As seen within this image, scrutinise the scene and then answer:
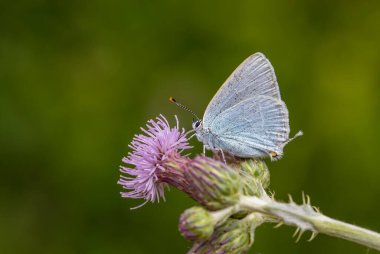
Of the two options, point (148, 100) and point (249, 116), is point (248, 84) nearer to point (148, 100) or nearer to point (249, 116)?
point (249, 116)

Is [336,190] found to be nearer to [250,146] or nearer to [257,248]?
[257,248]

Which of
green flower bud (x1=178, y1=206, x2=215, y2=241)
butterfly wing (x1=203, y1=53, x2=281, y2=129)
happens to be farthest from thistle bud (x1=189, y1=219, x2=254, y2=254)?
butterfly wing (x1=203, y1=53, x2=281, y2=129)

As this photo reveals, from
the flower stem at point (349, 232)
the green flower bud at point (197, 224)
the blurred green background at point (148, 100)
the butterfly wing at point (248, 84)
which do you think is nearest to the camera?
the flower stem at point (349, 232)

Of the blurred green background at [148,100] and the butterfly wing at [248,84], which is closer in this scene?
the butterfly wing at [248,84]

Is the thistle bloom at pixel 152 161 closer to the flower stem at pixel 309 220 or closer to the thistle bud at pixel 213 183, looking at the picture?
the thistle bud at pixel 213 183

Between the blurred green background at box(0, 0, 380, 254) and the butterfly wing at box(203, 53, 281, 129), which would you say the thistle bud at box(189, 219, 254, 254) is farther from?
the blurred green background at box(0, 0, 380, 254)

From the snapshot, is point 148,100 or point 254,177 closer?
point 254,177

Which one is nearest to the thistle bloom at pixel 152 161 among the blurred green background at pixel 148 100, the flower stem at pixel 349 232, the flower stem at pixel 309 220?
the flower stem at pixel 309 220

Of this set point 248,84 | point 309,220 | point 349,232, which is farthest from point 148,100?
point 349,232
